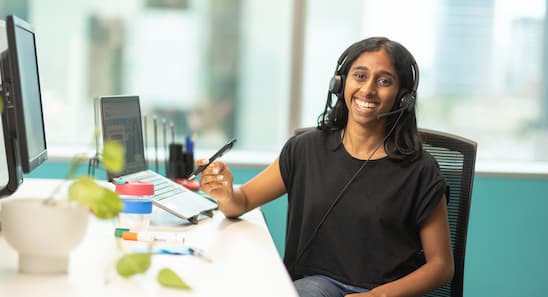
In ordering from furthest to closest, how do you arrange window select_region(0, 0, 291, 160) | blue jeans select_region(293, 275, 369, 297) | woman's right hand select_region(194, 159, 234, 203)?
window select_region(0, 0, 291, 160) → woman's right hand select_region(194, 159, 234, 203) → blue jeans select_region(293, 275, 369, 297)

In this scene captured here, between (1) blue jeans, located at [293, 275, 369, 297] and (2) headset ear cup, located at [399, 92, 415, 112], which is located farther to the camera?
(2) headset ear cup, located at [399, 92, 415, 112]

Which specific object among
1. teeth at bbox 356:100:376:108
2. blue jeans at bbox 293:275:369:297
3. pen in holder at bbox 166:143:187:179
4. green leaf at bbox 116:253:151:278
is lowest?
blue jeans at bbox 293:275:369:297

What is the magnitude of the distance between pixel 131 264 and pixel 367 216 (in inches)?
39.9

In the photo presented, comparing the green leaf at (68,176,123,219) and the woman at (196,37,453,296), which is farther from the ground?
the green leaf at (68,176,123,219)

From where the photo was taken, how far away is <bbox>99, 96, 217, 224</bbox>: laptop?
2.23 m

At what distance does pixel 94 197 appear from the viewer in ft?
4.03

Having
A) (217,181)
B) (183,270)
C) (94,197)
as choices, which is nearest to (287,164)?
(217,181)

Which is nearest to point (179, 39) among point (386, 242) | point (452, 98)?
point (452, 98)

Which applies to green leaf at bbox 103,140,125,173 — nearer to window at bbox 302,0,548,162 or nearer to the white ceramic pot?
the white ceramic pot

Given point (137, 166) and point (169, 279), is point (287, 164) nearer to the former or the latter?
point (137, 166)

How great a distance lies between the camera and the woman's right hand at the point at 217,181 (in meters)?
2.25

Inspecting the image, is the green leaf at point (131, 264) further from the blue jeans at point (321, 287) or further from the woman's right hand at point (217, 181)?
the woman's right hand at point (217, 181)

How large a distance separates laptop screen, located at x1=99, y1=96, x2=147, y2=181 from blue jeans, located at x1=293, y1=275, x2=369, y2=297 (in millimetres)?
668

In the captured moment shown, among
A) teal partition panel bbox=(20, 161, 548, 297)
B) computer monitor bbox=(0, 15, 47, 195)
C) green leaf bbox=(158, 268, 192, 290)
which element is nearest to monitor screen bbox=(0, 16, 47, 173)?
computer monitor bbox=(0, 15, 47, 195)
